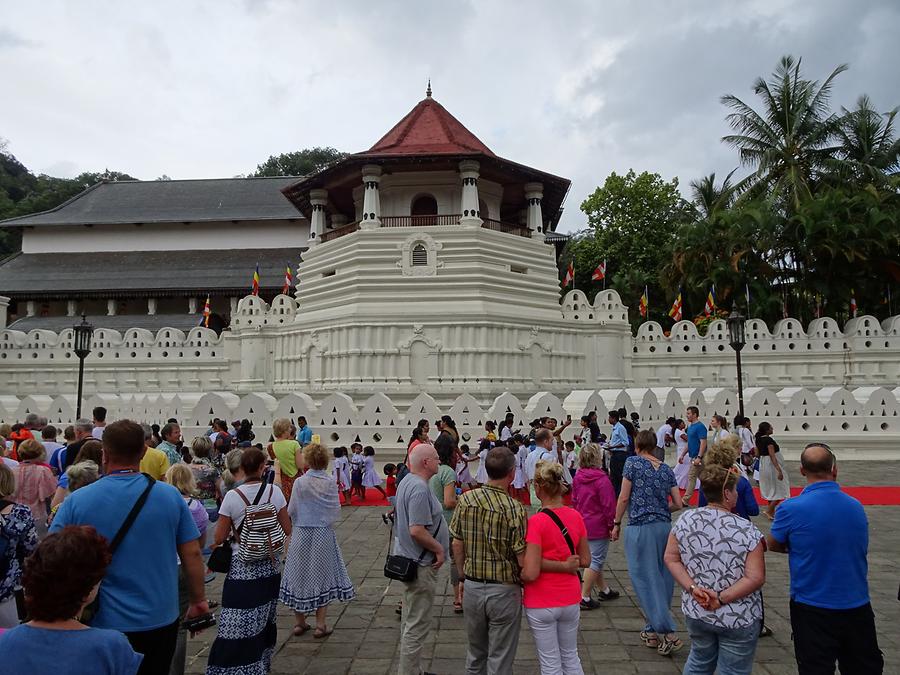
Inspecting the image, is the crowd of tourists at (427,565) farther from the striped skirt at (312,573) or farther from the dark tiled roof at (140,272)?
the dark tiled roof at (140,272)

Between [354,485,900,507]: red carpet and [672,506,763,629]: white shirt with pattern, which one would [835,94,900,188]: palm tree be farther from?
[672,506,763,629]: white shirt with pattern

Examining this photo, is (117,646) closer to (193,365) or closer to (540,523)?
(540,523)

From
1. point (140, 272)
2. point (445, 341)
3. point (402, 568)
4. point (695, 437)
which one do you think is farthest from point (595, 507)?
point (140, 272)

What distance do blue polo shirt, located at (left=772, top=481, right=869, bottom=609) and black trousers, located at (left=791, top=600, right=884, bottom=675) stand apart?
6 cm

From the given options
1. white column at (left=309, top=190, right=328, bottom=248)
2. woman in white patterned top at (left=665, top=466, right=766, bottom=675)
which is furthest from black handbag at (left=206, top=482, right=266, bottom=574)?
white column at (left=309, top=190, right=328, bottom=248)

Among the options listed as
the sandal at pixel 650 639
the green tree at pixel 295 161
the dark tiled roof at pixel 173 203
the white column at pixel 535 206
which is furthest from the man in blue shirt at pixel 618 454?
the green tree at pixel 295 161

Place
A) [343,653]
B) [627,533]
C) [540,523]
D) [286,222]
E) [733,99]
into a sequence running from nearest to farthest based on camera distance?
[540,523], [343,653], [627,533], [733,99], [286,222]

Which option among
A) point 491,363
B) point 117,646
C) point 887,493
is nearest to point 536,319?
point 491,363

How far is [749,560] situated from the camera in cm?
383

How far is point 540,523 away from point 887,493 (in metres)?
12.9

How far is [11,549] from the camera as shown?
3.84m

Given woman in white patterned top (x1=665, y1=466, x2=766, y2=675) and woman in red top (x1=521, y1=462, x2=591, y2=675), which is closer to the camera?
woman in white patterned top (x1=665, y1=466, x2=766, y2=675)

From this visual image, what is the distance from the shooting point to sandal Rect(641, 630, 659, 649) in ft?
18.8

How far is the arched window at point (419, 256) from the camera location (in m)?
24.0
